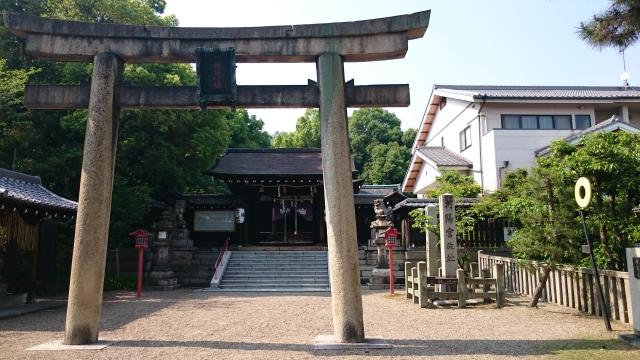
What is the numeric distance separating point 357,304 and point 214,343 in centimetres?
254

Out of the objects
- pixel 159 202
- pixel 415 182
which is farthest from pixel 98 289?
pixel 415 182

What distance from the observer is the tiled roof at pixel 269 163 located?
923 inches

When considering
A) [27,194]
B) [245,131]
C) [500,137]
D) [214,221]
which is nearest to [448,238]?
[500,137]

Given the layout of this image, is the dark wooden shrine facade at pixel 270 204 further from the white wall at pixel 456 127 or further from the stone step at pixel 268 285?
the stone step at pixel 268 285

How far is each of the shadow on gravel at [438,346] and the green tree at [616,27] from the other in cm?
464

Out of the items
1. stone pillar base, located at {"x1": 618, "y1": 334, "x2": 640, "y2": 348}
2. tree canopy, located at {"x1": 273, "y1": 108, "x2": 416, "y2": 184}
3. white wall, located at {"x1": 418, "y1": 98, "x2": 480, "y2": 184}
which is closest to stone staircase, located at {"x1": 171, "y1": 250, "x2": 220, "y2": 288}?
white wall, located at {"x1": 418, "y1": 98, "x2": 480, "y2": 184}

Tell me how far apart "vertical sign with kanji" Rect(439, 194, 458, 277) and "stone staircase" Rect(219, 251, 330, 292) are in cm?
616

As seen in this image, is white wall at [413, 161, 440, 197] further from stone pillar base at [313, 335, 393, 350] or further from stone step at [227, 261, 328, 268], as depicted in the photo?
stone pillar base at [313, 335, 393, 350]

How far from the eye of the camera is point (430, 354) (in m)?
6.47

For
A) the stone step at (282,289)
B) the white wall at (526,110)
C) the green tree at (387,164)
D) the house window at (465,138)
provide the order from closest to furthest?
the stone step at (282,289), the white wall at (526,110), the house window at (465,138), the green tree at (387,164)

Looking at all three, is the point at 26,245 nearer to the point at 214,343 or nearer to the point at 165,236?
the point at 165,236

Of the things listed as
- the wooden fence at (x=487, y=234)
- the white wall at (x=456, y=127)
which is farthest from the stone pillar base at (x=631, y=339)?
the white wall at (x=456, y=127)

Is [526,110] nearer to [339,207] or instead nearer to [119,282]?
[339,207]

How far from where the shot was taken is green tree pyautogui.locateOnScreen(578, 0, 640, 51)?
6.42 metres
